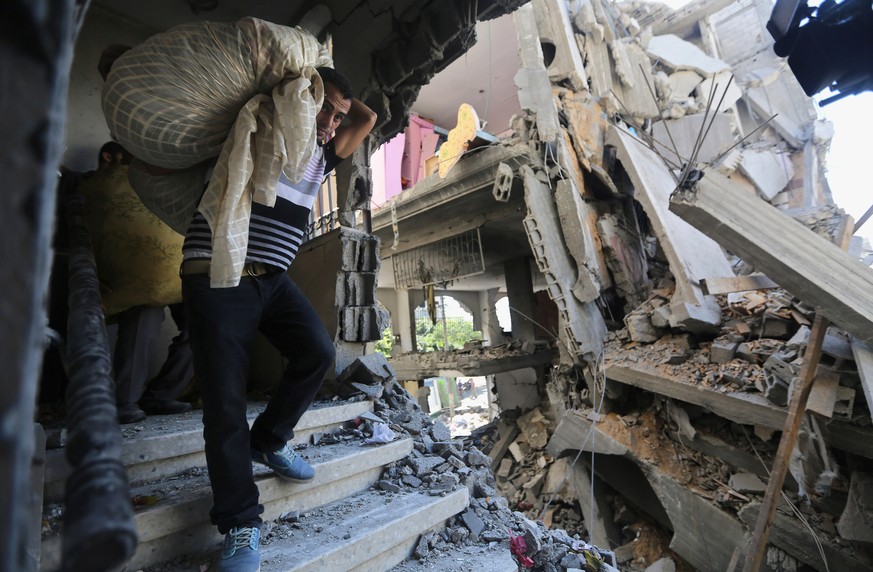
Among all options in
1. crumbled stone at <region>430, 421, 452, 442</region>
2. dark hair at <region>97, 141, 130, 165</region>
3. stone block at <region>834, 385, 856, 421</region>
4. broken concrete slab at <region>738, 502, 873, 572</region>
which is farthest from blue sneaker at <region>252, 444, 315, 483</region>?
broken concrete slab at <region>738, 502, 873, 572</region>

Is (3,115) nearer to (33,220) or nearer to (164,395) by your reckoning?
(33,220)

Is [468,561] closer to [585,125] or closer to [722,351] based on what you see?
[722,351]

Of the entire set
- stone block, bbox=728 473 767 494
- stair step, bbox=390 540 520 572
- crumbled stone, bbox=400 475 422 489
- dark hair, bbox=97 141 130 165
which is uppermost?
dark hair, bbox=97 141 130 165

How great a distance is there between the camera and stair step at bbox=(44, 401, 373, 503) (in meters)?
1.76

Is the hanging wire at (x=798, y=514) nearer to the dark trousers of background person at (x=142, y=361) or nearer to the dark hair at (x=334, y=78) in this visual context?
the dark hair at (x=334, y=78)

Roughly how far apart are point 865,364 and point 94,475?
4476 mm

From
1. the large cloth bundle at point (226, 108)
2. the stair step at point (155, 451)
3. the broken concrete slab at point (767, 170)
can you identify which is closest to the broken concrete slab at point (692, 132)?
the broken concrete slab at point (767, 170)

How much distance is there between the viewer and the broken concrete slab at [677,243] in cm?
509

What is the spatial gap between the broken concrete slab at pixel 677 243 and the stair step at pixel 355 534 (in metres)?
4.00

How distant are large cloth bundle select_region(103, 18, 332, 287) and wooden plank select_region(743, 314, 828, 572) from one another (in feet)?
13.2

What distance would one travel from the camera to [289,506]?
2088 mm

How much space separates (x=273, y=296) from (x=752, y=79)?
52.5ft

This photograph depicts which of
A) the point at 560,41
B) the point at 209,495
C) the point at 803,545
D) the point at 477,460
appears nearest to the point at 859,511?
the point at 803,545

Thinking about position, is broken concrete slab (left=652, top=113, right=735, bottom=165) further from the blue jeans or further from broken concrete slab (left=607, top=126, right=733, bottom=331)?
the blue jeans
